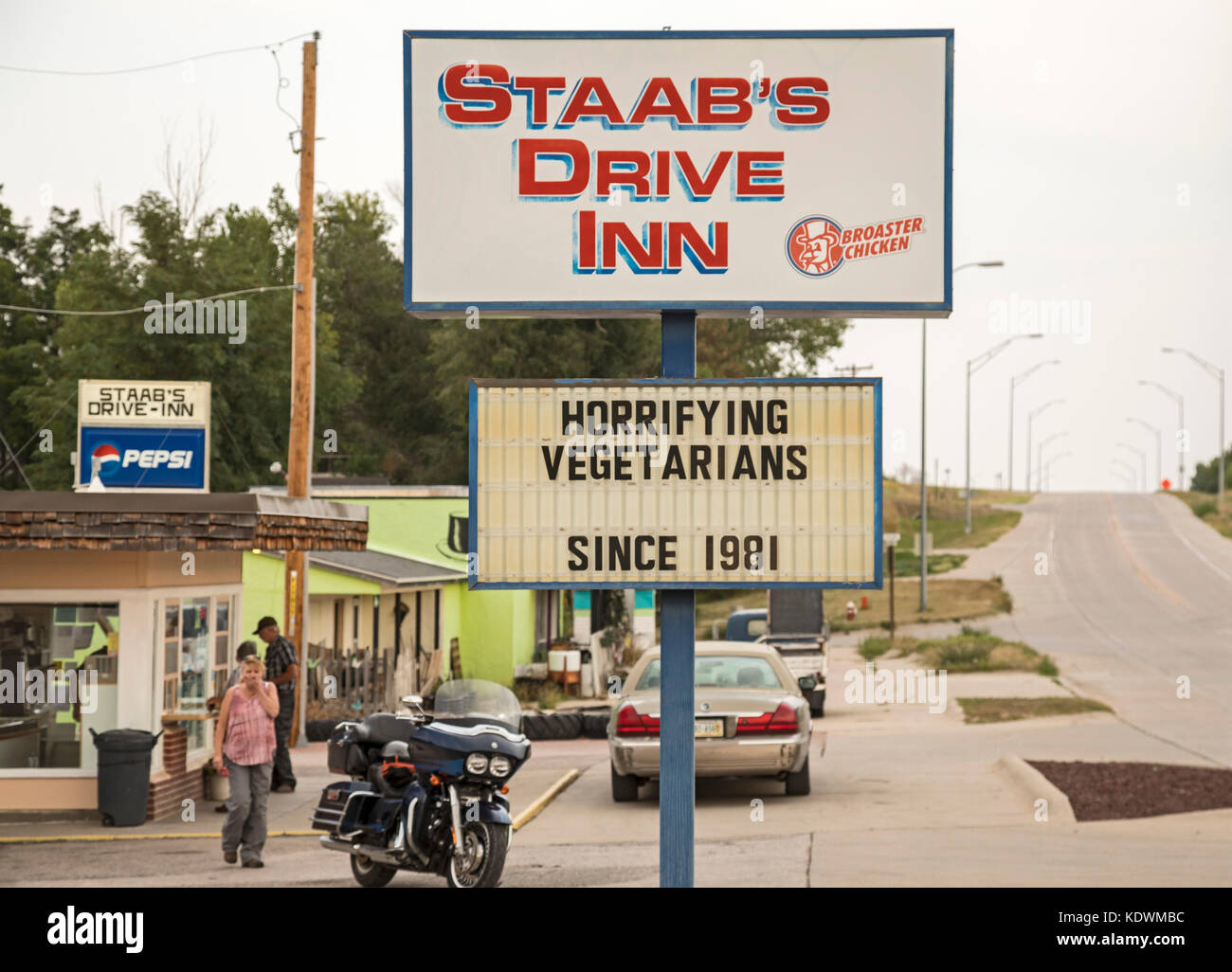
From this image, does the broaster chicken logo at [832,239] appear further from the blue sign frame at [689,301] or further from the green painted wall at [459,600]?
the green painted wall at [459,600]

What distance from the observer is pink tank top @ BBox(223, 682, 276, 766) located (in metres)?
13.0

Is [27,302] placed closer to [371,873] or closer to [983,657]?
[983,657]

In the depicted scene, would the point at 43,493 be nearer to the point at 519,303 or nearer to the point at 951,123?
the point at 519,303

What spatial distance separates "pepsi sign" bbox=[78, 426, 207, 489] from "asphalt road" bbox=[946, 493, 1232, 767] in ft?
46.9

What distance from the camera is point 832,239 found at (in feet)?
32.3

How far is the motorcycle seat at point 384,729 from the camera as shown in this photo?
1175 cm

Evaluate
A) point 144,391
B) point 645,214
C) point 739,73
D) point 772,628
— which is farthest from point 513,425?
point 772,628

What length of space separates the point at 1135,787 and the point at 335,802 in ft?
31.2

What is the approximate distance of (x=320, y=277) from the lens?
221 ft

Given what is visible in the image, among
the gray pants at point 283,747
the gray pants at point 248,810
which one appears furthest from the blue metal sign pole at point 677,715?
the gray pants at point 283,747

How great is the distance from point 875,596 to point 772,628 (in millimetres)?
33941

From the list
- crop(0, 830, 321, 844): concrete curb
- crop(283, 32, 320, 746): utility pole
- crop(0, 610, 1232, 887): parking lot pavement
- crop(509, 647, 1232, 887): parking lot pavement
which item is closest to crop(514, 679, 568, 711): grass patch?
crop(283, 32, 320, 746): utility pole

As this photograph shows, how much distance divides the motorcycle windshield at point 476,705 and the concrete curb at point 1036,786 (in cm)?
636

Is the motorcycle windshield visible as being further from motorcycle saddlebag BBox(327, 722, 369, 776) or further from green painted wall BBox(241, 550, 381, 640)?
green painted wall BBox(241, 550, 381, 640)
